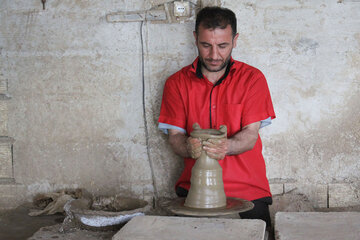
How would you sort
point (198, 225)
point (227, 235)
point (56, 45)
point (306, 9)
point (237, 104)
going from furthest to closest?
point (56, 45)
point (306, 9)
point (237, 104)
point (198, 225)
point (227, 235)

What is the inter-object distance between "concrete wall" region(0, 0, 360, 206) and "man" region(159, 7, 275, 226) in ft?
1.20

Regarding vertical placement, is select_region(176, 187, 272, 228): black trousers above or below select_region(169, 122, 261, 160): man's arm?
below

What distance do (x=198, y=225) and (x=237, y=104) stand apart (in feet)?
4.04

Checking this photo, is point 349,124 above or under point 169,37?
under

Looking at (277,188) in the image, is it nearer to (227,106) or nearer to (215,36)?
(227,106)

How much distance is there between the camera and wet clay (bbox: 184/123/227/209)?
8.11ft

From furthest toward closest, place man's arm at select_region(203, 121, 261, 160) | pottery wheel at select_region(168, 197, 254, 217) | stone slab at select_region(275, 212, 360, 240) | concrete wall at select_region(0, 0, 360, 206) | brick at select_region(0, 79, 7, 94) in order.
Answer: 1. brick at select_region(0, 79, 7, 94)
2. concrete wall at select_region(0, 0, 360, 206)
3. man's arm at select_region(203, 121, 261, 160)
4. pottery wheel at select_region(168, 197, 254, 217)
5. stone slab at select_region(275, 212, 360, 240)

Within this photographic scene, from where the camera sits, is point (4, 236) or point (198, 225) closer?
point (198, 225)

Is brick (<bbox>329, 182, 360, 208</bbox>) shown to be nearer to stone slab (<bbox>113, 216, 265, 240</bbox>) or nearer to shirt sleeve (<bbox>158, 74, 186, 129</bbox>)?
shirt sleeve (<bbox>158, 74, 186, 129</bbox>)

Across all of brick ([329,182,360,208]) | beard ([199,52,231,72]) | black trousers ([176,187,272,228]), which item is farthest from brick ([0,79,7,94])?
brick ([329,182,360,208])

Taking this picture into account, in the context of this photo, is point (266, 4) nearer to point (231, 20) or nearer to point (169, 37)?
point (231, 20)

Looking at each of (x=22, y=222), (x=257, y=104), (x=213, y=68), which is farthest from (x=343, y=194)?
(x=22, y=222)

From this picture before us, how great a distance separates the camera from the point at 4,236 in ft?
10.7

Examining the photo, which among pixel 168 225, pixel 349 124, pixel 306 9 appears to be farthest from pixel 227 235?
pixel 306 9
